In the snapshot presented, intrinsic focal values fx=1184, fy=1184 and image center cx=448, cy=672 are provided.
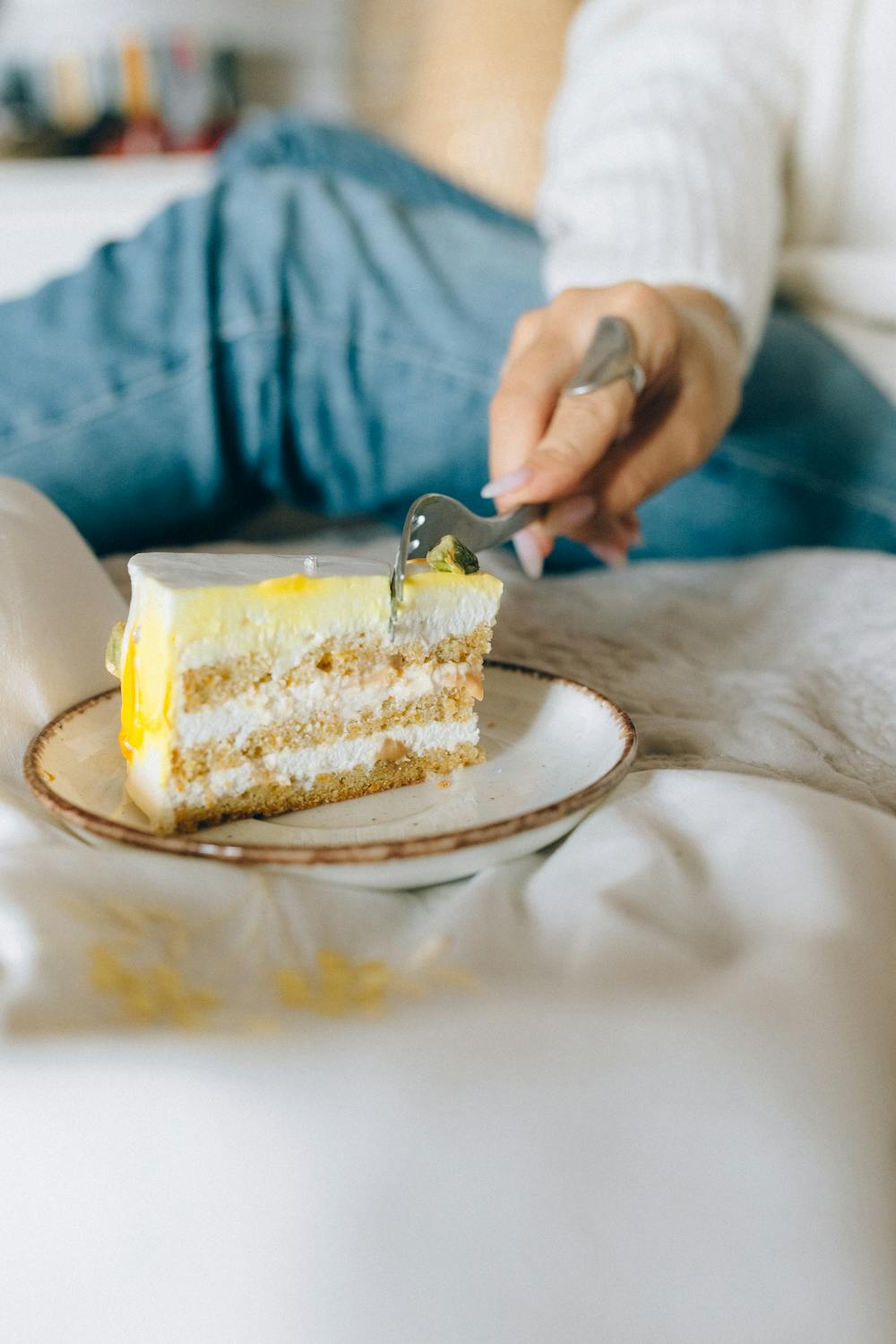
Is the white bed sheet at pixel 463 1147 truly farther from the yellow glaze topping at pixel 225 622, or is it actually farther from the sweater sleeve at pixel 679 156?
the sweater sleeve at pixel 679 156

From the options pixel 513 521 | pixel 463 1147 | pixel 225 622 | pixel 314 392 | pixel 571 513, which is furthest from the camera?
pixel 314 392

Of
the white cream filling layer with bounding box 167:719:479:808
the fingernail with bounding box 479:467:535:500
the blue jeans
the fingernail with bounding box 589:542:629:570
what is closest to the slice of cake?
the white cream filling layer with bounding box 167:719:479:808

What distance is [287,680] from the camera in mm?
567

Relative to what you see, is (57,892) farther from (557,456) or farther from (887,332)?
(887,332)

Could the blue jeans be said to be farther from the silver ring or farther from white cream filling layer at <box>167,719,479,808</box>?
white cream filling layer at <box>167,719,479,808</box>

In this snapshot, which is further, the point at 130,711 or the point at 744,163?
the point at 744,163

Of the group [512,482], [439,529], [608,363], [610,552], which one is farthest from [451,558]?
[610,552]

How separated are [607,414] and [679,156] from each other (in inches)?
20.0

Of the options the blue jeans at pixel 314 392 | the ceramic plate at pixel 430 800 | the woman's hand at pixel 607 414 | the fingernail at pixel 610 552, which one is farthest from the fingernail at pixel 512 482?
the blue jeans at pixel 314 392

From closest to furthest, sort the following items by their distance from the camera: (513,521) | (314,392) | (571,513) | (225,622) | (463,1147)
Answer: (463,1147), (225,622), (513,521), (571,513), (314,392)

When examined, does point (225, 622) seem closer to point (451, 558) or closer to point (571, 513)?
point (451, 558)

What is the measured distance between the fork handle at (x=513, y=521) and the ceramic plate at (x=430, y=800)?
77 mm

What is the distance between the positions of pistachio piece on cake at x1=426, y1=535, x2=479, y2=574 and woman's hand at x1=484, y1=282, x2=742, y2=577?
0.13 m

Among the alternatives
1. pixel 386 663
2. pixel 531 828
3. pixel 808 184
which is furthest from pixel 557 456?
pixel 808 184
